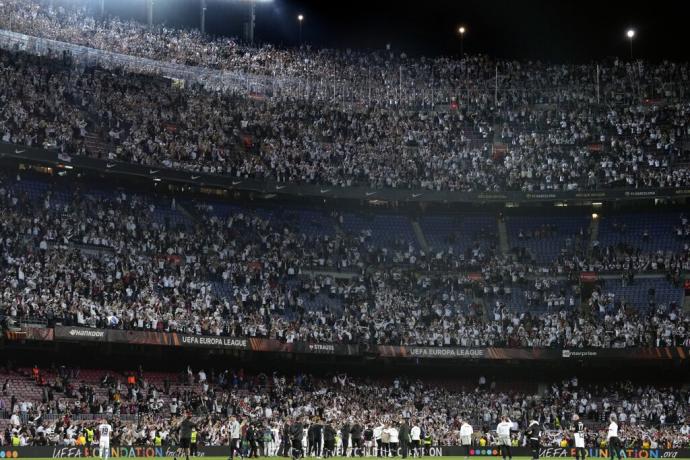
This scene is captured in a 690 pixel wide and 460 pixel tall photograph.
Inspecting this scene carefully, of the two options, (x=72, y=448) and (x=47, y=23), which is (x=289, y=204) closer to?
(x=47, y=23)

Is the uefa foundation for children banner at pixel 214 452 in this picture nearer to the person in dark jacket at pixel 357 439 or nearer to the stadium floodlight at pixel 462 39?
the person in dark jacket at pixel 357 439

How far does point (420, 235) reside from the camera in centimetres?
8050

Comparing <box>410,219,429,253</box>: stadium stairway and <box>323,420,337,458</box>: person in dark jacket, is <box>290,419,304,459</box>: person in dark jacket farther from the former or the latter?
<box>410,219,429,253</box>: stadium stairway

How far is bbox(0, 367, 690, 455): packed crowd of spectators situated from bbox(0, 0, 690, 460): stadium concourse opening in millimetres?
213

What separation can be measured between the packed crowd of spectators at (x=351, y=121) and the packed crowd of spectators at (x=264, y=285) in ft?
15.3

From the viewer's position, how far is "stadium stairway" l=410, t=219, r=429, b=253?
259ft

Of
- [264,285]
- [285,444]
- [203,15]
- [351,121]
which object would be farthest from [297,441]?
[203,15]

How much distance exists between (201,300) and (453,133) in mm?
29465

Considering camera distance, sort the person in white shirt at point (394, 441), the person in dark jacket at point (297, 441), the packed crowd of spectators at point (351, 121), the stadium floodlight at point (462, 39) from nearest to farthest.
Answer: the person in dark jacket at point (297, 441)
the person in white shirt at point (394, 441)
the packed crowd of spectators at point (351, 121)
the stadium floodlight at point (462, 39)

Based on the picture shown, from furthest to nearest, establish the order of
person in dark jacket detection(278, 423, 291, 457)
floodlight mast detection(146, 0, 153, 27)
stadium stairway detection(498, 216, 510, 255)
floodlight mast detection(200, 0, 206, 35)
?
1. floodlight mast detection(200, 0, 206, 35)
2. floodlight mast detection(146, 0, 153, 27)
3. stadium stairway detection(498, 216, 510, 255)
4. person in dark jacket detection(278, 423, 291, 457)

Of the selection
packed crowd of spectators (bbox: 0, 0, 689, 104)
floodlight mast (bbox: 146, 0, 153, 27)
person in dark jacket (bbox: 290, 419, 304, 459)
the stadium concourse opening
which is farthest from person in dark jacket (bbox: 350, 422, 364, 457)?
floodlight mast (bbox: 146, 0, 153, 27)

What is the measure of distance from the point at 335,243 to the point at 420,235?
25.6 feet

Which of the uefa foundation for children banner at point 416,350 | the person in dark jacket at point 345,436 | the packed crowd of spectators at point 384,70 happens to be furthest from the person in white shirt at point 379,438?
the packed crowd of spectators at point 384,70

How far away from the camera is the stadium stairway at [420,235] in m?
78.9
